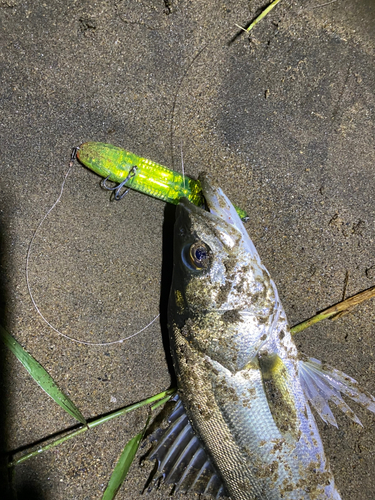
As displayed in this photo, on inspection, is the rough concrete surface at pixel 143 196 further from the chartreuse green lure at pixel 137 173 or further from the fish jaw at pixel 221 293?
the fish jaw at pixel 221 293

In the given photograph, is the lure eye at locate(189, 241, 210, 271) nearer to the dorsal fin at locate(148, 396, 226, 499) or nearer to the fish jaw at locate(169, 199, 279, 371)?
the fish jaw at locate(169, 199, 279, 371)

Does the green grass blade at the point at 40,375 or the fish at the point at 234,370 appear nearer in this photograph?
the fish at the point at 234,370

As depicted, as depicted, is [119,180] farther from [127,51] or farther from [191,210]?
[127,51]

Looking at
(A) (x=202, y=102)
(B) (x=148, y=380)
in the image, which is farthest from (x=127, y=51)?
(B) (x=148, y=380)

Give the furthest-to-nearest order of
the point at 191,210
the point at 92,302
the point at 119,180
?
the point at 92,302 → the point at 119,180 → the point at 191,210

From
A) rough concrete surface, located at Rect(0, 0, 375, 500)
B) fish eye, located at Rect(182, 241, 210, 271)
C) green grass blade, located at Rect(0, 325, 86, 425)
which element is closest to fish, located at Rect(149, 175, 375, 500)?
fish eye, located at Rect(182, 241, 210, 271)

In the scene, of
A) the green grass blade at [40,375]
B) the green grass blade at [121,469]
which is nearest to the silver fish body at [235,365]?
the green grass blade at [121,469]
